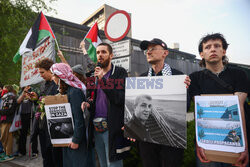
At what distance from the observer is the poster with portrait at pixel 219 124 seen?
1346mm

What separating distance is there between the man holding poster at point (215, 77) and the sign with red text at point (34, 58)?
3.44 m

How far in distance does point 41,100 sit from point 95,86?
4.15 feet

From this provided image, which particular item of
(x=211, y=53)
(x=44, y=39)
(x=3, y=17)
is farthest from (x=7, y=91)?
(x=211, y=53)

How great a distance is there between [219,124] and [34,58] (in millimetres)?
4494

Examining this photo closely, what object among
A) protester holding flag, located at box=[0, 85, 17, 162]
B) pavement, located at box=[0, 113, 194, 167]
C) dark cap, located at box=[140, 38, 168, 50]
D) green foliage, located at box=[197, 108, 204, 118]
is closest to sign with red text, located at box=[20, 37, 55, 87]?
protester holding flag, located at box=[0, 85, 17, 162]

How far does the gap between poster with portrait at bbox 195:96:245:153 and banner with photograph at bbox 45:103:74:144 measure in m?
1.58

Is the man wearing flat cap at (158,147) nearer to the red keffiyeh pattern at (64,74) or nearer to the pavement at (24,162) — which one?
the red keffiyeh pattern at (64,74)

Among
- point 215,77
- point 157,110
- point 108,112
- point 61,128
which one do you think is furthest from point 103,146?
point 215,77

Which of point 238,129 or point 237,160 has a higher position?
point 238,129

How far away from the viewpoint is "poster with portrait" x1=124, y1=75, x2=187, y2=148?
1.61 meters

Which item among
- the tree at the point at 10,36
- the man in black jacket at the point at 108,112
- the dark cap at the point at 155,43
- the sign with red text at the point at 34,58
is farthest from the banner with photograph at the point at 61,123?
the tree at the point at 10,36

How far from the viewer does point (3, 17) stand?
740 centimetres

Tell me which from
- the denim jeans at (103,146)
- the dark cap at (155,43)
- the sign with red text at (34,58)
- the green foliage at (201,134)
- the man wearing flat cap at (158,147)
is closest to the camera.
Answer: the green foliage at (201,134)

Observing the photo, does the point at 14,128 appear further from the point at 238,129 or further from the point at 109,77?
the point at 238,129
